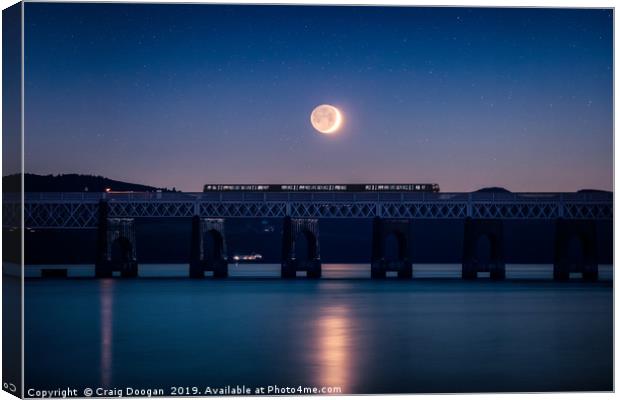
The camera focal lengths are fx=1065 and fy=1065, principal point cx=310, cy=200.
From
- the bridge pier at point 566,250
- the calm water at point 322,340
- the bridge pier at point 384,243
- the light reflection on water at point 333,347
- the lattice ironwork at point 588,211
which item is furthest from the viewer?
the lattice ironwork at point 588,211

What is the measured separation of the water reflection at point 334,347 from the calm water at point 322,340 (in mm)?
53

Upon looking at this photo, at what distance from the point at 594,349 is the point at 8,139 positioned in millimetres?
19647

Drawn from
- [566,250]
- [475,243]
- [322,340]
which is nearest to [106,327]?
[322,340]

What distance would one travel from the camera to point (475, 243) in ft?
316

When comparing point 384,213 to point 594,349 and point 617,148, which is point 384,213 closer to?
point 594,349

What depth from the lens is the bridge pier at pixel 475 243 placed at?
95500 millimetres

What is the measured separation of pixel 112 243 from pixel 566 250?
41.0m

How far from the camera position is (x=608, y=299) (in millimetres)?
67375

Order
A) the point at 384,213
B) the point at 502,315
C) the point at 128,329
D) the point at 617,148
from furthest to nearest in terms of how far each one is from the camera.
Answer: the point at 384,213
the point at 502,315
the point at 128,329
the point at 617,148

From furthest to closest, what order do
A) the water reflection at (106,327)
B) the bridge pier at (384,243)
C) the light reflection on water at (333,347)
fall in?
1. the bridge pier at (384,243)
2. the water reflection at (106,327)
3. the light reflection on water at (333,347)

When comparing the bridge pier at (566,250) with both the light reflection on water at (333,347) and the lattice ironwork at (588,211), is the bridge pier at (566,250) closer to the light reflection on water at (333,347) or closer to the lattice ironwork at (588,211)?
the lattice ironwork at (588,211)

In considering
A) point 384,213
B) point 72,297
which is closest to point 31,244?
point 384,213

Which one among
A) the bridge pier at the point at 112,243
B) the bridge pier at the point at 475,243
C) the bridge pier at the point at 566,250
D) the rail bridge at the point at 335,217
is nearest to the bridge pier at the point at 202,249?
the rail bridge at the point at 335,217

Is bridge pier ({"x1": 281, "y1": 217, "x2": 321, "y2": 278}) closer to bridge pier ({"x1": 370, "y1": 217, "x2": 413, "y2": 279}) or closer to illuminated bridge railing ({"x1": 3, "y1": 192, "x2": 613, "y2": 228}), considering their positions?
illuminated bridge railing ({"x1": 3, "y1": 192, "x2": 613, "y2": 228})
